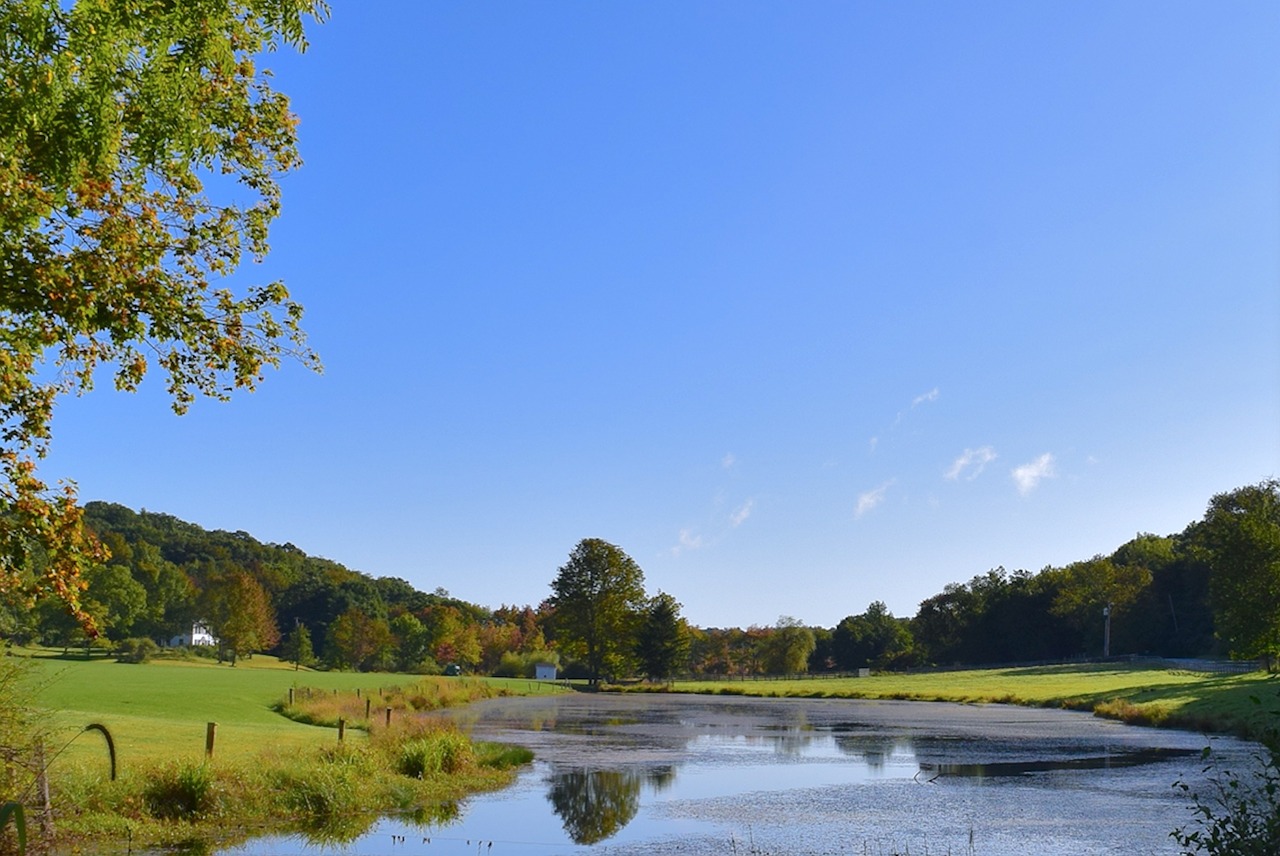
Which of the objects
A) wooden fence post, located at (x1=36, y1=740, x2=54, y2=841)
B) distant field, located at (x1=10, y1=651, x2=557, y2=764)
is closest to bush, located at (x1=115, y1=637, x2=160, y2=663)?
distant field, located at (x1=10, y1=651, x2=557, y2=764)

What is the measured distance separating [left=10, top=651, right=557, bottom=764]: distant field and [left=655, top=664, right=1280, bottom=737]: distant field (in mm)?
30212

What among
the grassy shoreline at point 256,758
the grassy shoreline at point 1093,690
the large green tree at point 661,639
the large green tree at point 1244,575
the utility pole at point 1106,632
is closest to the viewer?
the grassy shoreline at point 256,758

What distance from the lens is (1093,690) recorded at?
73.4 m

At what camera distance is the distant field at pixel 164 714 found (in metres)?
23.7

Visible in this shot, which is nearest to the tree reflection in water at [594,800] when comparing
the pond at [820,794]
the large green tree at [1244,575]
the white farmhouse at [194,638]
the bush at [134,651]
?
the pond at [820,794]

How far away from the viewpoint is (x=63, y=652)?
10600 cm

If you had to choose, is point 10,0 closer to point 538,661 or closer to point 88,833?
point 88,833

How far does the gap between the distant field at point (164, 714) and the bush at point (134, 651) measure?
4145 cm

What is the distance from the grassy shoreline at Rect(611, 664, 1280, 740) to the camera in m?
49.6

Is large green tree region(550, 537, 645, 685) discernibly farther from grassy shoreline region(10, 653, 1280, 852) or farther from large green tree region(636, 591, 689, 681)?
grassy shoreline region(10, 653, 1280, 852)

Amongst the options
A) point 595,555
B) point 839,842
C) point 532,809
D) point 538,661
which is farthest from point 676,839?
point 538,661

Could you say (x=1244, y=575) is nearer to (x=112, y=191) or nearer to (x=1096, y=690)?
(x=1096, y=690)

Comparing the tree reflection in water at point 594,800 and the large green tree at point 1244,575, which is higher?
the large green tree at point 1244,575

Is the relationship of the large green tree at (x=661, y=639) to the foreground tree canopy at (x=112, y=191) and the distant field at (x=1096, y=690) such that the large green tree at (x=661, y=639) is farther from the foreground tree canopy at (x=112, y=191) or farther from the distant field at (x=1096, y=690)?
the foreground tree canopy at (x=112, y=191)
